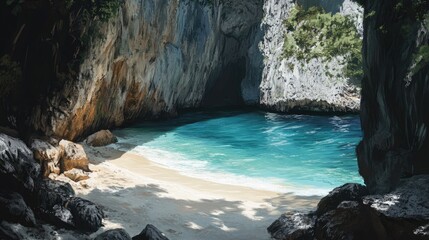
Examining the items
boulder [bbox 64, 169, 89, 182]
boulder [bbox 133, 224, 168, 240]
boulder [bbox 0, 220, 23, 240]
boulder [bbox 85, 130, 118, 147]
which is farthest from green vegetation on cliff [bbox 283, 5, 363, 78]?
boulder [bbox 0, 220, 23, 240]

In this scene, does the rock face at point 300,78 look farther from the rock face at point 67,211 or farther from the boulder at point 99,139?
the rock face at point 67,211

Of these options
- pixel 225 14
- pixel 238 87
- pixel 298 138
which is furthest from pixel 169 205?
pixel 238 87

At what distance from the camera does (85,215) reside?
29.1 feet

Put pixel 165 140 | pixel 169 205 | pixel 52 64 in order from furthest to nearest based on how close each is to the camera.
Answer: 1. pixel 165 140
2. pixel 52 64
3. pixel 169 205

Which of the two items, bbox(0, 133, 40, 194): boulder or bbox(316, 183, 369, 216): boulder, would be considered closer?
bbox(0, 133, 40, 194): boulder

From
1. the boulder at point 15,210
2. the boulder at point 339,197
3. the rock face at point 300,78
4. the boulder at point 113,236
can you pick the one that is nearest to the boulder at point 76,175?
the boulder at point 15,210

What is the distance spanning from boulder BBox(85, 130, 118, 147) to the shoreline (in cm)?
237

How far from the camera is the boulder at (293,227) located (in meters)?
9.16

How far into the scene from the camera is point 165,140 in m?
21.5

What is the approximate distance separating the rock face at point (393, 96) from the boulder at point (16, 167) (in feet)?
22.9

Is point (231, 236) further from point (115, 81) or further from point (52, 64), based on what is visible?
point (115, 81)

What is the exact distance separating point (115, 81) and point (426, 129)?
48.3 ft

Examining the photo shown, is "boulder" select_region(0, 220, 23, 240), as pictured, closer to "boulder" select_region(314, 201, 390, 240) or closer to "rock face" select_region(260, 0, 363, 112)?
"boulder" select_region(314, 201, 390, 240)

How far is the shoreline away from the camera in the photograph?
9625 millimetres
